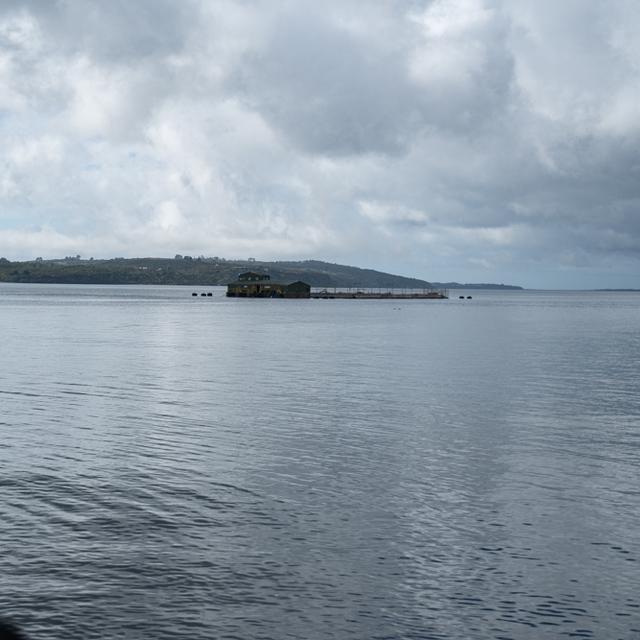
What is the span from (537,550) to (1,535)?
14.6 m

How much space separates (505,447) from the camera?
3406 cm

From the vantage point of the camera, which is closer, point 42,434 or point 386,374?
point 42,434

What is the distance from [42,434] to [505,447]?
2047 cm

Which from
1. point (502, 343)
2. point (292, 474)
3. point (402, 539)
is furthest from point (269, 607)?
point (502, 343)

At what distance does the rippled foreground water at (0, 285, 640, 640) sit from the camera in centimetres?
1738

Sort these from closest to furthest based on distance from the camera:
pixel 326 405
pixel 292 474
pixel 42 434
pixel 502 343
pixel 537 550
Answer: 1. pixel 537 550
2. pixel 292 474
3. pixel 42 434
4. pixel 326 405
5. pixel 502 343

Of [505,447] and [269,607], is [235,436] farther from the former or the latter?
[269,607]

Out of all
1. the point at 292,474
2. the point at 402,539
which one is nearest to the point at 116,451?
the point at 292,474

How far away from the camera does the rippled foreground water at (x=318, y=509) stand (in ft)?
57.0

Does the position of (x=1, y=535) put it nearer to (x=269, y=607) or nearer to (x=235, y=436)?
(x=269, y=607)

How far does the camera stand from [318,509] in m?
24.5

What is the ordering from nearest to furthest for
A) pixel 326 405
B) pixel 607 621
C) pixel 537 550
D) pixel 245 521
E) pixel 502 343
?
pixel 607 621 < pixel 537 550 < pixel 245 521 < pixel 326 405 < pixel 502 343

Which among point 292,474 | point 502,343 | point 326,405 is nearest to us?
point 292,474

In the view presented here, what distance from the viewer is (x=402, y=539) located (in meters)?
21.9
